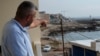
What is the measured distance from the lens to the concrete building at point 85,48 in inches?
159

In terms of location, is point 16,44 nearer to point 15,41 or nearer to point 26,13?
point 15,41

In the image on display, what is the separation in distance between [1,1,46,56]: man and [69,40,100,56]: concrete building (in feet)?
8.39

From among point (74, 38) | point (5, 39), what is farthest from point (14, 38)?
point (74, 38)

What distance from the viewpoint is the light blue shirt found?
5.03ft

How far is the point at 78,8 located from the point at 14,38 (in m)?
3.18

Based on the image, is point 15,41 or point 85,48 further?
point 85,48

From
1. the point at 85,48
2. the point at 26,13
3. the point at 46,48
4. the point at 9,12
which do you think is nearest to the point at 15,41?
the point at 26,13

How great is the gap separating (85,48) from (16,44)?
3.02 meters

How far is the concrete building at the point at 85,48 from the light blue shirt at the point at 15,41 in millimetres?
2583

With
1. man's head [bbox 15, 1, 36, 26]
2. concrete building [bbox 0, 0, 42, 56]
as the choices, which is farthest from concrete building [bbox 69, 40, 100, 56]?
man's head [bbox 15, 1, 36, 26]

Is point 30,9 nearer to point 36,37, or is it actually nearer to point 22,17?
point 22,17

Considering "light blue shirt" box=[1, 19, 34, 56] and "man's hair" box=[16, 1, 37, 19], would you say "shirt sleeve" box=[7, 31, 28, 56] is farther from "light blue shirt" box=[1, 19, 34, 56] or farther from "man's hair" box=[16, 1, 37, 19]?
Result: "man's hair" box=[16, 1, 37, 19]

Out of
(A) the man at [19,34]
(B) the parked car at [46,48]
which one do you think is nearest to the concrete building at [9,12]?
(B) the parked car at [46,48]

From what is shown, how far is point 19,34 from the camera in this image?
1.56m
